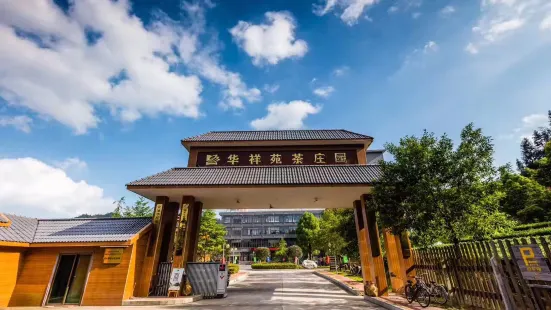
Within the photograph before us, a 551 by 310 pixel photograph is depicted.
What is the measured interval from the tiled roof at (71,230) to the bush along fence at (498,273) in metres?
11.7

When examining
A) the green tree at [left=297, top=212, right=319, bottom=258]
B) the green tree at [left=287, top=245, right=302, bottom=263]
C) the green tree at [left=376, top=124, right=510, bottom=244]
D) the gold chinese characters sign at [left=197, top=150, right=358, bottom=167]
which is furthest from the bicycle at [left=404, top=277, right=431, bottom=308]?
the green tree at [left=287, top=245, right=302, bottom=263]

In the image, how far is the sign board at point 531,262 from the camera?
4.91 m

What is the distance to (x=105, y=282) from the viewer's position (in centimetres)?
1006

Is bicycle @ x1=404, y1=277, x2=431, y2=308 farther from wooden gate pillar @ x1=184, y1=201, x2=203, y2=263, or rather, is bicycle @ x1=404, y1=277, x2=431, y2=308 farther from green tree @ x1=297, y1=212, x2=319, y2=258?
green tree @ x1=297, y1=212, x2=319, y2=258

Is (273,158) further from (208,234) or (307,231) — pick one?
(307,231)

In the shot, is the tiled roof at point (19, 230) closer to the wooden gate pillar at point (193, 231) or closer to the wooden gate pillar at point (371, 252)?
the wooden gate pillar at point (193, 231)

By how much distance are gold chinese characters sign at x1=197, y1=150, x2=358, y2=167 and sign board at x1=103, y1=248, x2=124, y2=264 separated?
18.0 ft

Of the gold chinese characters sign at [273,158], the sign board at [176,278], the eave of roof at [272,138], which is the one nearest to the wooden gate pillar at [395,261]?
the gold chinese characters sign at [273,158]

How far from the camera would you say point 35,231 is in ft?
36.7

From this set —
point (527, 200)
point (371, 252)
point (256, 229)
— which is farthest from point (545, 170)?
point (256, 229)

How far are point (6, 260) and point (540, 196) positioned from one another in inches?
1582

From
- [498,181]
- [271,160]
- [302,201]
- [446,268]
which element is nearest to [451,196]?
[498,181]

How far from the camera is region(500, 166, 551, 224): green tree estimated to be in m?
25.4

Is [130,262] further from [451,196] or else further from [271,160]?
[451,196]
